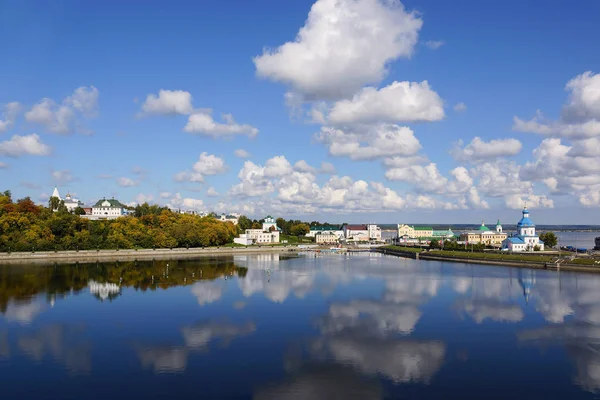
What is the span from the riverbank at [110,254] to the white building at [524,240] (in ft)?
148

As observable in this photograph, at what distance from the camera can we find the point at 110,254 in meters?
75.6

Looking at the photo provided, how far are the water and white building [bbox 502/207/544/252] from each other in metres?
34.4

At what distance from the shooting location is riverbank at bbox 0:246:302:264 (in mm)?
67750

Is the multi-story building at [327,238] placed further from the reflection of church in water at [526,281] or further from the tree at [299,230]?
the reflection of church in water at [526,281]

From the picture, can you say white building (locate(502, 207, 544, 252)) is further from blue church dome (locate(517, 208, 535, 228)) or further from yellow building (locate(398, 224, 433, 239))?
yellow building (locate(398, 224, 433, 239))

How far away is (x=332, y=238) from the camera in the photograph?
449 ft

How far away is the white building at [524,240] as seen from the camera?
253ft

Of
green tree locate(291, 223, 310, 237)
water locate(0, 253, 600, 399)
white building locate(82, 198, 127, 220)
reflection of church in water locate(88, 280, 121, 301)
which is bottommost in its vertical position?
water locate(0, 253, 600, 399)

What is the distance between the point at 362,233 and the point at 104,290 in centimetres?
11102

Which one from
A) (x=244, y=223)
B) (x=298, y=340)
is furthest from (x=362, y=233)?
(x=298, y=340)

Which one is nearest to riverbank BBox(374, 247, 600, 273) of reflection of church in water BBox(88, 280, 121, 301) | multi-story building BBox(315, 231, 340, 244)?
multi-story building BBox(315, 231, 340, 244)

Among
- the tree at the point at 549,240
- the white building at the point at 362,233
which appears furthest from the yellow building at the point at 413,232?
the tree at the point at 549,240

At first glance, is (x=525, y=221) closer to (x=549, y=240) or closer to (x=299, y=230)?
(x=549, y=240)

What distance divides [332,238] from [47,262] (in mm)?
84422
